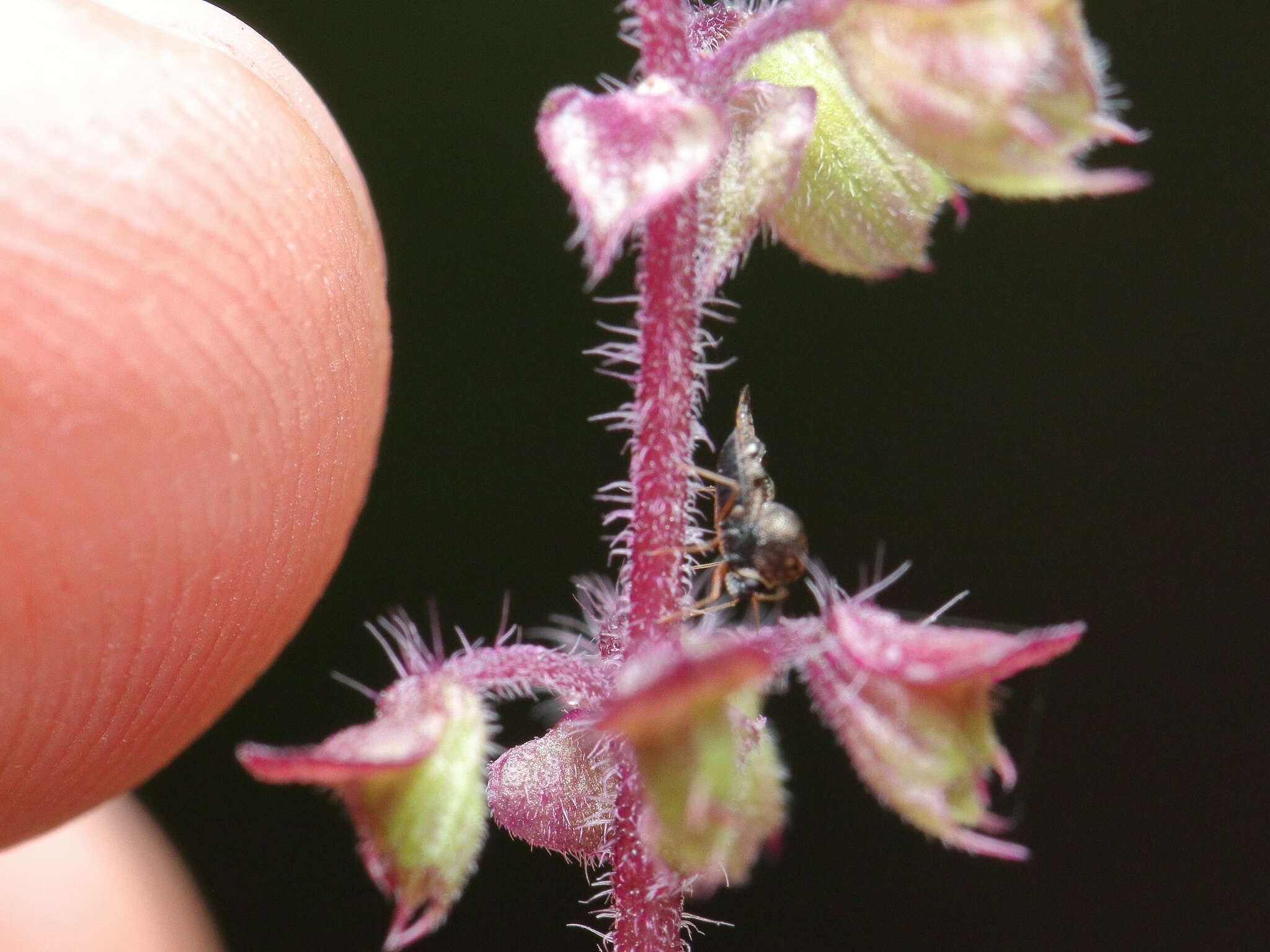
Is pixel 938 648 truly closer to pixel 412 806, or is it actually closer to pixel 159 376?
pixel 412 806

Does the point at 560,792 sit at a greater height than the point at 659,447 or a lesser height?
lesser

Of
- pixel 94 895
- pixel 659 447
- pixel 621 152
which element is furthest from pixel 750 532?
pixel 94 895

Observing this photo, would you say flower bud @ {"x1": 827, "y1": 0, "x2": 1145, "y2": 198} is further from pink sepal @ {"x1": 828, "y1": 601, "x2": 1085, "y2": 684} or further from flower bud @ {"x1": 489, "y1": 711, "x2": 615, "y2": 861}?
flower bud @ {"x1": 489, "y1": 711, "x2": 615, "y2": 861}

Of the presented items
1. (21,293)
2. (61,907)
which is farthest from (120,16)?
(61,907)

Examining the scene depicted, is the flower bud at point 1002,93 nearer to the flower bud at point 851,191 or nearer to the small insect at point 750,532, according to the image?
the flower bud at point 851,191

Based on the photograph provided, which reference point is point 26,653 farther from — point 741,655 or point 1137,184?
point 1137,184

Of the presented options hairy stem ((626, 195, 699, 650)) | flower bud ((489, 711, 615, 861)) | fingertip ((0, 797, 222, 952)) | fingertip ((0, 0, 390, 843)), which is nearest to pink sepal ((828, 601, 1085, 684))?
hairy stem ((626, 195, 699, 650))
